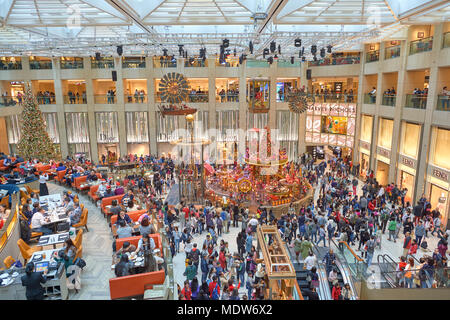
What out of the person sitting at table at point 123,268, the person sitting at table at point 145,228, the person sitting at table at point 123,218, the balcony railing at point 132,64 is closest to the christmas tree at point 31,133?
the balcony railing at point 132,64

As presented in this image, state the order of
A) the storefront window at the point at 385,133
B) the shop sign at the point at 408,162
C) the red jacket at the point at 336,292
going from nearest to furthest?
the red jacket at the point at 336,292
the shop sign at the point at 408,162
the storefront window at the point at 385,133

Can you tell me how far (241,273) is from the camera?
379 inches

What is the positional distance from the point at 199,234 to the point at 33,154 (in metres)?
11.8

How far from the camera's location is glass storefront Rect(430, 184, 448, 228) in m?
14.3

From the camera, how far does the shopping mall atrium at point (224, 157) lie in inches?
341

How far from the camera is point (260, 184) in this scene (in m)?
17.4

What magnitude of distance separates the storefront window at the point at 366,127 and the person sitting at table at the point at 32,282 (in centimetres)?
2069

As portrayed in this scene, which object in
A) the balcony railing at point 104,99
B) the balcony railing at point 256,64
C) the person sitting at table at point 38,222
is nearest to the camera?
the person sitting at table at point 38,222

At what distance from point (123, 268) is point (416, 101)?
52.9 feet

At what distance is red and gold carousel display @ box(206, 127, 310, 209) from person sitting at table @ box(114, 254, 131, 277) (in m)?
8.64

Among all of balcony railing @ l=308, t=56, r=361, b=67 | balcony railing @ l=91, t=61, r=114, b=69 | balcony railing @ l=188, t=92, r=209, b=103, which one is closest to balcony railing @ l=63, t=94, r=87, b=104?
balcony railing @ l=91, t=61, r=114, b=69

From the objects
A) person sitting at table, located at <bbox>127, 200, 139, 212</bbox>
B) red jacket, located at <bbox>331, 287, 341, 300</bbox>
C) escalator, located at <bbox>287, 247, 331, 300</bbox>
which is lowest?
escalator, located at <bbox>287, 247, 331, 300</bbox>

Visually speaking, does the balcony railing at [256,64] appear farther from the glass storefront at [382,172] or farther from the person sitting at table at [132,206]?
the person sitting at table at [132,206]

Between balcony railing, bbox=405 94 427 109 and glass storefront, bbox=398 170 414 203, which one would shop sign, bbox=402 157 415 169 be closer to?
glass storefront, bbox=398 170 414 203
